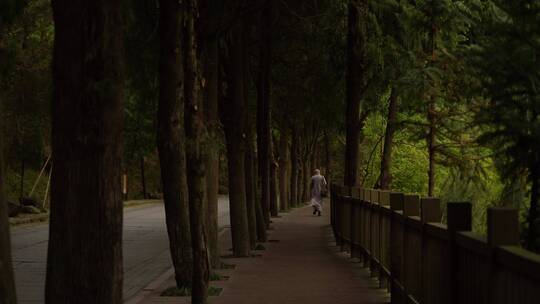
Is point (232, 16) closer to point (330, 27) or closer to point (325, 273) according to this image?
point (325, 273)

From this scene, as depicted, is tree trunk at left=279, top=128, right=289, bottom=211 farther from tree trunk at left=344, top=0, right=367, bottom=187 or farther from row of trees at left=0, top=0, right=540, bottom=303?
tree trunk at left=344, top=0, right=367, bottom=187

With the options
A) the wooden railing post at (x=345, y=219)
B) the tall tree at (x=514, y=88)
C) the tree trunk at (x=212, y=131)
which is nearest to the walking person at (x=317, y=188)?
the wooden railing post at (x=345, y=219)

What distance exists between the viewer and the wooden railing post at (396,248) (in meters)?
13.0

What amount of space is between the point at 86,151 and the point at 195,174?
5.13m

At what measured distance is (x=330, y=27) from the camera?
28094 millimetres

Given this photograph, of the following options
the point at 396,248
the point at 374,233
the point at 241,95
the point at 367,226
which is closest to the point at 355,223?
the point at 367,226

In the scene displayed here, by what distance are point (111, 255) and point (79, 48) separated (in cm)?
162

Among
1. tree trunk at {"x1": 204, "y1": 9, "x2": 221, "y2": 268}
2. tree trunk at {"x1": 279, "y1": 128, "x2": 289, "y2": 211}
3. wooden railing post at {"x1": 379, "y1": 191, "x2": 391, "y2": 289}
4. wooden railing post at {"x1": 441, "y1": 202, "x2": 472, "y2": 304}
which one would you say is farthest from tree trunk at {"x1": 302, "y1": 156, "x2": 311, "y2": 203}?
wooden railing post at {"x1": 441, "y1": 202, "x2": 472, "y2": 304}

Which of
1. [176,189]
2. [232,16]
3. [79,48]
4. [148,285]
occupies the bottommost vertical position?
[148,285]

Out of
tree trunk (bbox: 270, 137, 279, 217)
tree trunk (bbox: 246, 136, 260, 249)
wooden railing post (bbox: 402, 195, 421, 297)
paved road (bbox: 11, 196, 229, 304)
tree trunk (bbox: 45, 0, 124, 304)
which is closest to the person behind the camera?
tree trunk (bbox: 45, 0, 124, 304)

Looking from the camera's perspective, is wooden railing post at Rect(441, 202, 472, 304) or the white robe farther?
the white robe

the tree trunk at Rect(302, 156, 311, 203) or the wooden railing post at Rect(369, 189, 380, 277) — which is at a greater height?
the tree trunk at Rect(302, 156, 311, 203)

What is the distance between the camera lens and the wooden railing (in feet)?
20.4

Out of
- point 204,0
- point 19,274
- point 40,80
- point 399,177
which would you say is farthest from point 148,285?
point 399,177
